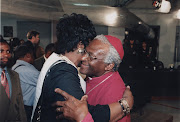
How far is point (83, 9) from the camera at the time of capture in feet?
13.7

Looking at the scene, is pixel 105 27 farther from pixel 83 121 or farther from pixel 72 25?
pixel 83 121

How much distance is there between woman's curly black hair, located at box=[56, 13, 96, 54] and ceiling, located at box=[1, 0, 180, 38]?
1.59 meters

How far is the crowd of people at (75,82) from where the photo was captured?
79cm

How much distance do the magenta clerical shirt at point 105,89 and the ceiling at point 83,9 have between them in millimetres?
1713

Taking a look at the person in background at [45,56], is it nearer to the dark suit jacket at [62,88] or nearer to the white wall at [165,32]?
the dark suit jacket at [62,88]

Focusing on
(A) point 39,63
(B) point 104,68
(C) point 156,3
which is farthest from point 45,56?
(C) point 156,3

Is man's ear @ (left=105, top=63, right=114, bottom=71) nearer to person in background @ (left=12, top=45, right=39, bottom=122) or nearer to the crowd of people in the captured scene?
the crowd of people

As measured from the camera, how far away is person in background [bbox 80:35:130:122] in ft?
3.61

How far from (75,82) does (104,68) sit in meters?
0.43

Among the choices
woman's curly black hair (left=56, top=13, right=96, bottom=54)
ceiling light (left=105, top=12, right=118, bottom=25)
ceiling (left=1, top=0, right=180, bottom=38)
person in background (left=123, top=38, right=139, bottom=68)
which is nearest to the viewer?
woman's curly black hair (left=56, top=13, right=96, bottom=54)

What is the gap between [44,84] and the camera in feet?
2.80

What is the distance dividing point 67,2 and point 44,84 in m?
3.41

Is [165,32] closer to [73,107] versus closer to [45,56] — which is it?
[45,56]

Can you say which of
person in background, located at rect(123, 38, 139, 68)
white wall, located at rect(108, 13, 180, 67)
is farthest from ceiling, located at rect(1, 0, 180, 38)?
person in background, located at rect(123, 38, 139, 68)
